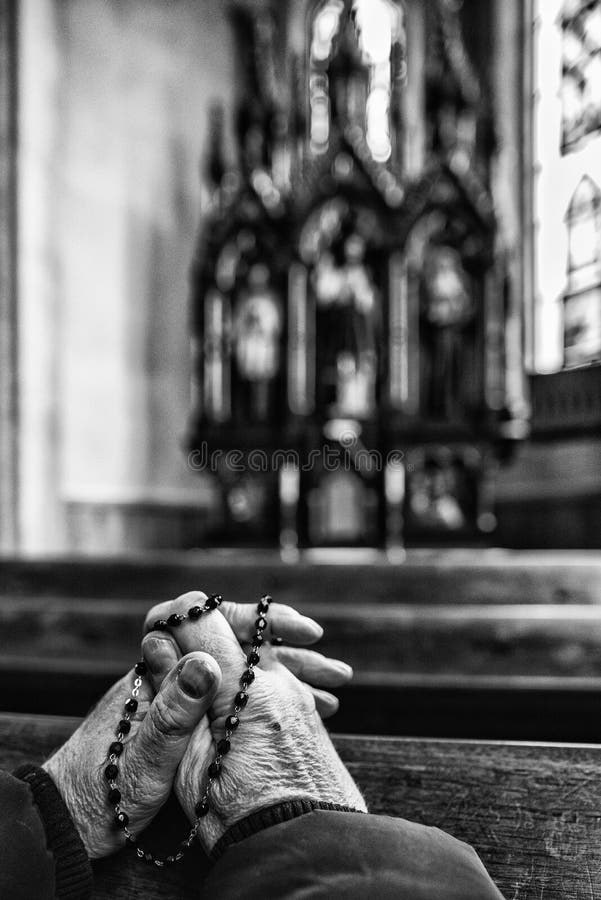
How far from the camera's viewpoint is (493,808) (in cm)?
68

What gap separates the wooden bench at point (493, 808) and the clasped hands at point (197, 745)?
0.05 metres

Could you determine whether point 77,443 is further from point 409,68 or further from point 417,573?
point 409,68

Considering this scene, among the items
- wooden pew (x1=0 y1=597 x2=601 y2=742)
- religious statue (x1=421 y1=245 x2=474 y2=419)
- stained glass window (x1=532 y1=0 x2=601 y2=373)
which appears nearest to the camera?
wooden pew (x1=0 y1=597 x2=601 y2=742)

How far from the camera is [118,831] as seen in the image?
0.61 m

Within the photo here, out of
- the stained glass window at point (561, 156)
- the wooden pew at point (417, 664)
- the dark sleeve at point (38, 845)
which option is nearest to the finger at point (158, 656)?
the dark sleeve at point (38, 845)

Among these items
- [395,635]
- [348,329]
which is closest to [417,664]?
[395,635]

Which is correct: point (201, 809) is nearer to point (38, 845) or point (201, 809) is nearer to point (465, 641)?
point (38, 845)

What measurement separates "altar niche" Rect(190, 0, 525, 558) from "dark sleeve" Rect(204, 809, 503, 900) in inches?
141

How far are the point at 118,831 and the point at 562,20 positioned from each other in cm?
485

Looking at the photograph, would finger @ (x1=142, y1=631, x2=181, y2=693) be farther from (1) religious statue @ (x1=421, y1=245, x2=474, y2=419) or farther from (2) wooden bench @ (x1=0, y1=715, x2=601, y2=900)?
(1) religious statue @ (x1=421, y1=245, x2=474, y2=419)

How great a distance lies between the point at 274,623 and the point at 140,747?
15cm

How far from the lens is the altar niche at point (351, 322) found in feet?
13.5

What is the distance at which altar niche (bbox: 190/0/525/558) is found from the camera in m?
4.13

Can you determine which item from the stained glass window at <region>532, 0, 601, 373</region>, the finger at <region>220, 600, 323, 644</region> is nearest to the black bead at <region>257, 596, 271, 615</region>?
the finger at <region>220, 600, 323, 644</region>
